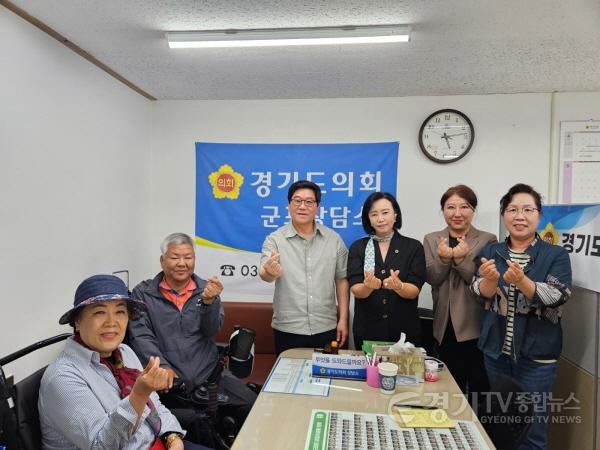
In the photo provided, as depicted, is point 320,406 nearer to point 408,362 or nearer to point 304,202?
point 408,362

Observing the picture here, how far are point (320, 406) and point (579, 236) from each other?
1.66 m

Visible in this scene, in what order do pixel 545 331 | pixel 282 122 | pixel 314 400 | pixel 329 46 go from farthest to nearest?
pixel 282 122, pixel 329 46, pixel 545 331, pixel 314 400

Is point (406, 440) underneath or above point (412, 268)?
underneath

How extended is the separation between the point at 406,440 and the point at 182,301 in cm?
134

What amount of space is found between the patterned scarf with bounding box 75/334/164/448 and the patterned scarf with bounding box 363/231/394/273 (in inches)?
48.5

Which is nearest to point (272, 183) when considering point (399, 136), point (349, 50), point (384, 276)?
point (399, 136)

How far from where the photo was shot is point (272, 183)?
3484 millimetres

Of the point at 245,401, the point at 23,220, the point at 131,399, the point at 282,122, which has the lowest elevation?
the point at 245,401

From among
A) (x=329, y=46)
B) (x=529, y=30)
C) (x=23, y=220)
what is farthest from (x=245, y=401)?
(x=529, y=30)

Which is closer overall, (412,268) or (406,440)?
(406,440)

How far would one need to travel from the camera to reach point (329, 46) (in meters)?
2.35

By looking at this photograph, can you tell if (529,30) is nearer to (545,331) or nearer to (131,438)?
(545,331)

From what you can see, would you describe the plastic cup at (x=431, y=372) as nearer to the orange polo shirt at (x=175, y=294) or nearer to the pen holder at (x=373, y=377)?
the pen holder at (x=373, y=377)

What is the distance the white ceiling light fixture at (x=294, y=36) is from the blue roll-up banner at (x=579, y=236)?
1.32 meters
